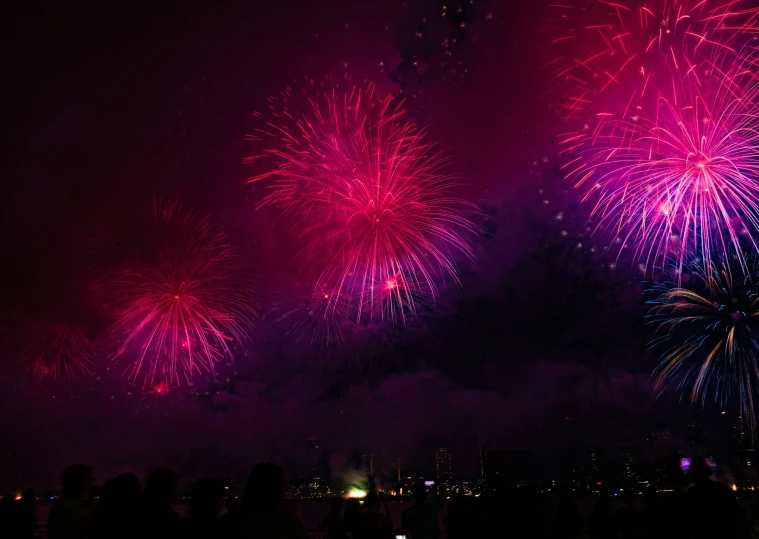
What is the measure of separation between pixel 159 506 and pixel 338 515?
12.8 ft

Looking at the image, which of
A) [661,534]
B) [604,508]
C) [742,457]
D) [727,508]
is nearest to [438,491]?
[604,508]

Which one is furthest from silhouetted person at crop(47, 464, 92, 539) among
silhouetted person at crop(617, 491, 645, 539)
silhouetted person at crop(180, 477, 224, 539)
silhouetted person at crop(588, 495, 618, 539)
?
silhouetted person at crop(617, 491, 645, 539)

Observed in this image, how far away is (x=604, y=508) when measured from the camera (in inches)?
311

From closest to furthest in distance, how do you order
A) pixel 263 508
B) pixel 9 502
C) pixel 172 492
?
pixel 263 508
pixel 172 492
pixel 9 502

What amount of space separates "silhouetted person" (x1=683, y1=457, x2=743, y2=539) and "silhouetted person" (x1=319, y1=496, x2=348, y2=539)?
12.6 ft

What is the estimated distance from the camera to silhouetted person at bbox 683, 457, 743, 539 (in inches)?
223

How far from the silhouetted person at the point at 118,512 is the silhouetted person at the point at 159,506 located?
63 millimetres

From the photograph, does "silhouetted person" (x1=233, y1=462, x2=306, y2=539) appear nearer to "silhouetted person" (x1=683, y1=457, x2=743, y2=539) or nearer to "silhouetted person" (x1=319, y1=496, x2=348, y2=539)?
"silhouetted person" (x1=319, y1=496, x2=348, y2=539)

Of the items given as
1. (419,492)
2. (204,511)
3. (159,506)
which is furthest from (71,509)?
(419,492)

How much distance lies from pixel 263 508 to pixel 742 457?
122m

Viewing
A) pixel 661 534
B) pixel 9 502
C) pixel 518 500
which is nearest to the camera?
pixel 518 500

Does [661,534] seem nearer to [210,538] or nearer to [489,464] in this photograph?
[489,464]

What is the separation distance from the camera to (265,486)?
382cm

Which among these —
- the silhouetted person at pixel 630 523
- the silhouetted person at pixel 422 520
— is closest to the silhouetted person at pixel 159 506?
the silhouetted person at pixel 422 520
